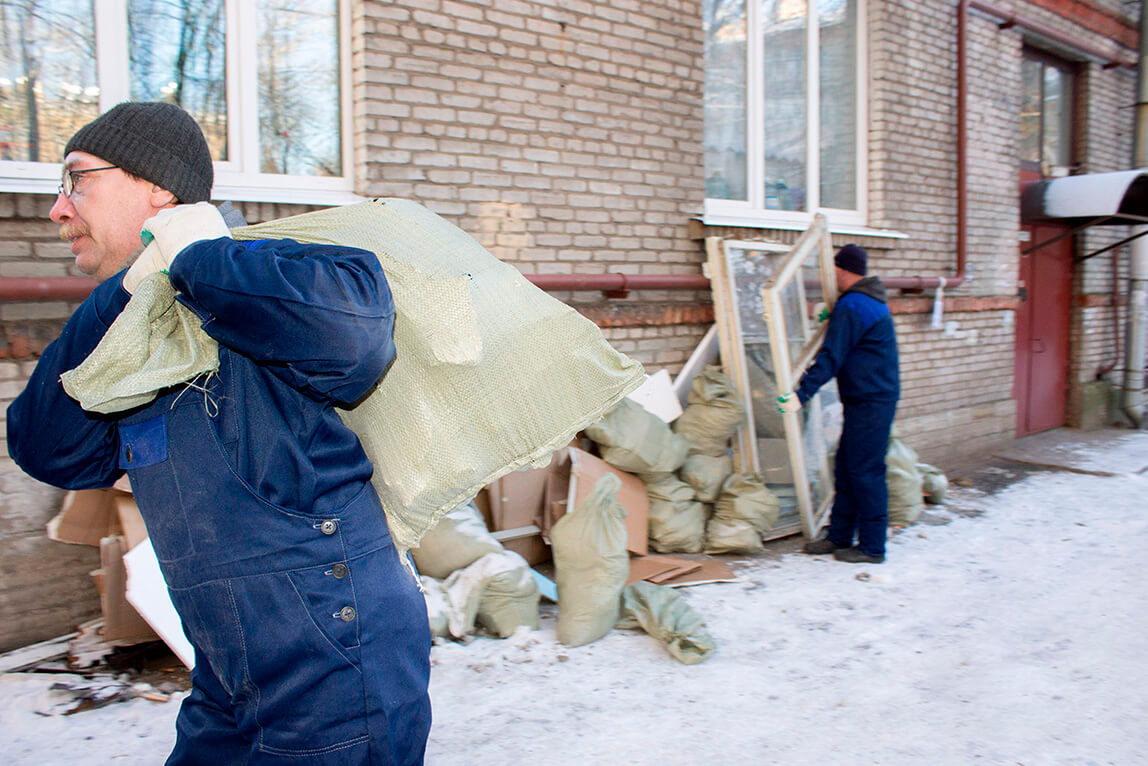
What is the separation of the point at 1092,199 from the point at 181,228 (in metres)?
8.28

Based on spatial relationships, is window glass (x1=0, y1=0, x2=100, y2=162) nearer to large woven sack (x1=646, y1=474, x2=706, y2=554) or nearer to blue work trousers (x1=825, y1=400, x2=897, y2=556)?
large woven sack (x1=646, y1=474, x2=706, y2=554)

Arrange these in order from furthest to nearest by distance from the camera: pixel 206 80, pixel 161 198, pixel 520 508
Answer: pixel 520 508
pixel 206 80
pixel 161 198

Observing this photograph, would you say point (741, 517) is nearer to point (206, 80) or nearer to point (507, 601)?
point (507, 601)

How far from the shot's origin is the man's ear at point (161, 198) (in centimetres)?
133

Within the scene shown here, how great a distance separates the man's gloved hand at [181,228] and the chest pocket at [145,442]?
0.24 metres

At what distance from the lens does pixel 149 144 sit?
1.31m

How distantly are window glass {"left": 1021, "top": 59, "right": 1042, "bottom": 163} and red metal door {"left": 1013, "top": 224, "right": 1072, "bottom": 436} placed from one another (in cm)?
73

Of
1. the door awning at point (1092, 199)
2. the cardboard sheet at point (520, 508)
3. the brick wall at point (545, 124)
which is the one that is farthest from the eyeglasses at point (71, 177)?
the door awning at point (1092, 199)

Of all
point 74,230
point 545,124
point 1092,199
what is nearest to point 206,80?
point 545,124

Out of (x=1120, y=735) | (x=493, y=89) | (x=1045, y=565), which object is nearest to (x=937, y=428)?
(x=1045, y=565)

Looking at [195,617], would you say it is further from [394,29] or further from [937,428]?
[937,428]

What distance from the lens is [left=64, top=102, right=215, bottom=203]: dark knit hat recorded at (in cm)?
131

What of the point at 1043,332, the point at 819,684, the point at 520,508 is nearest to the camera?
the point at 819,684

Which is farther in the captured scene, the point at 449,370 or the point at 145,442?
the point at 449,370
